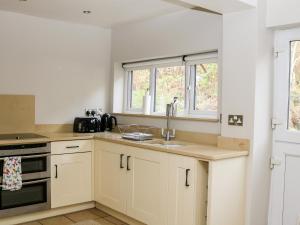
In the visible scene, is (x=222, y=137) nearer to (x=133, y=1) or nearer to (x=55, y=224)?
(x=133, y=1)

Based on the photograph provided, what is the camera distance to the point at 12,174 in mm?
3055

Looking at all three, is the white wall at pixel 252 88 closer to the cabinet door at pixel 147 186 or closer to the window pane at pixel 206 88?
the window pane at pixel 206 88

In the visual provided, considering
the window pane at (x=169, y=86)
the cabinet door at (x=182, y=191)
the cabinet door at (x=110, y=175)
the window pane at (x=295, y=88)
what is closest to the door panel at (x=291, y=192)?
the window pane at (x=295, y=88)

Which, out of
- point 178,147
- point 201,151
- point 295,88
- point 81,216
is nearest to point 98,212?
point 81,216

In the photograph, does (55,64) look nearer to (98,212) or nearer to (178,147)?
(98,212)

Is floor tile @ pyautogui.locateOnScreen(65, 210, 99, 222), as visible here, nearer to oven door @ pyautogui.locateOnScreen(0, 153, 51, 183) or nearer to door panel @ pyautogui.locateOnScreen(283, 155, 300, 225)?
oven door @ pyautogui.locateOnScreen(0, 153, 51, 183)

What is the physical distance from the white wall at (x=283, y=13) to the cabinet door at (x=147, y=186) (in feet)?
4.67

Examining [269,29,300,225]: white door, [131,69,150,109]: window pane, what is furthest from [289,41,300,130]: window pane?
[131,69,150,109]: window pane

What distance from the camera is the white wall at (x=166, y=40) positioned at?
317 centimetres

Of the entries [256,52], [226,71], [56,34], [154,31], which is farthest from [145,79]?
[256,52]

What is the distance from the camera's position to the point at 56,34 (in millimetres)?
3918

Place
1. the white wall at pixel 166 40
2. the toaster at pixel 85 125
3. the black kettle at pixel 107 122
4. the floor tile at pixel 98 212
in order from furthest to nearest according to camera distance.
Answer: the black kettle at pixel 107 122, the toaster at pixel 85 125, the floor tile at pixel 98 212, the white wall at pixel 166 40

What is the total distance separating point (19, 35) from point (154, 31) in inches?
59.4

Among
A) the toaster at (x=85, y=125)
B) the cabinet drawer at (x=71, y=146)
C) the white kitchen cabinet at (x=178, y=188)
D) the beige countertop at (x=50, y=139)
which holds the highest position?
the toaster at (x=85, y=125)
